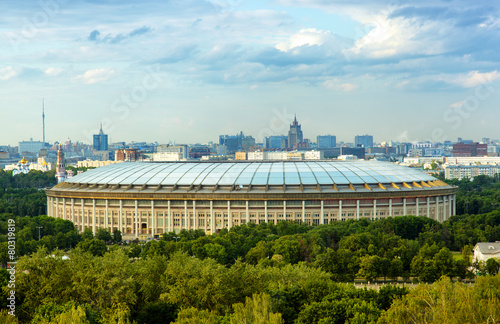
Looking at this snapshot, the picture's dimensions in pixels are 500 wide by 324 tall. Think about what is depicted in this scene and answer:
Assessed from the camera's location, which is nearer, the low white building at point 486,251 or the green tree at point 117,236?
the low white building at point 486,251

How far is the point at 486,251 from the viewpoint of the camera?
2287 inches

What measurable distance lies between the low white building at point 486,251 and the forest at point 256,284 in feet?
3.95

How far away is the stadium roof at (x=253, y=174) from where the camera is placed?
81.9m

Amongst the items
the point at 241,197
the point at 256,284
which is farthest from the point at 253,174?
the point at 256,284

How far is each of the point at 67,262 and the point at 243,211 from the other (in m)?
36.9

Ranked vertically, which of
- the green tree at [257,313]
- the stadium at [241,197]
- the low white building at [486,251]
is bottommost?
the low white building at [486,251]

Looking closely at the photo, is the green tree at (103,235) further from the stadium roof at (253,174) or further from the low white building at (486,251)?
the low white building at (486,251)

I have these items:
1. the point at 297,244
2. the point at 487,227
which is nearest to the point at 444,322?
the point at 297,244

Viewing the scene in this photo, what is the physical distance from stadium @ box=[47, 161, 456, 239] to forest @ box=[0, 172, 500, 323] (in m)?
15.2

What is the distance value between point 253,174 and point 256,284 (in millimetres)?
43339

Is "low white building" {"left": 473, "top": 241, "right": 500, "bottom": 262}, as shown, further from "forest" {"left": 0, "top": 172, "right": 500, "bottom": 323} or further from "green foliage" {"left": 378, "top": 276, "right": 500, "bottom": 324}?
"green foliage" {"left": 378, "top": 276, "right": 500, "bottom": 324}

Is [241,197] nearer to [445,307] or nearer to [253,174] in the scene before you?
[253,174]

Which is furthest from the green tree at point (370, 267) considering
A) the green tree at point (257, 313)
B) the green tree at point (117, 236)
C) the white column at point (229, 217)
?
the green tree at point (117, 236)

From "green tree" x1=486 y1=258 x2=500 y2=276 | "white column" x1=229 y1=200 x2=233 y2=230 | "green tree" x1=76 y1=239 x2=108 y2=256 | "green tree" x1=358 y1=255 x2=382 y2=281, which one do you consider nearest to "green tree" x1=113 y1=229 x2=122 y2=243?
"green tree" x1=76 y1=239 x2=108 y2=256
